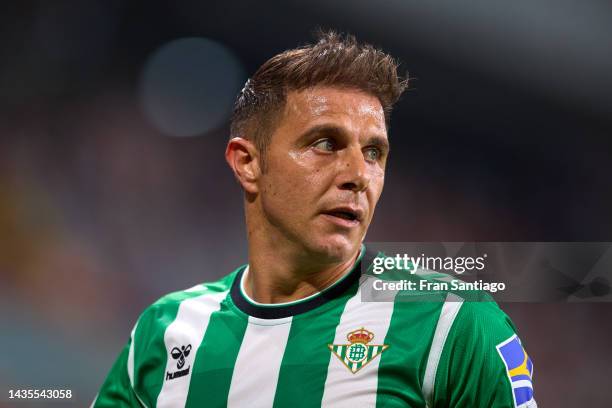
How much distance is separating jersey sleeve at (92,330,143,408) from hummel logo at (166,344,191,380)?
0.65 ft

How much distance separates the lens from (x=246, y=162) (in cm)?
207

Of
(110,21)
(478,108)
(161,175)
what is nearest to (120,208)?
(161,175)

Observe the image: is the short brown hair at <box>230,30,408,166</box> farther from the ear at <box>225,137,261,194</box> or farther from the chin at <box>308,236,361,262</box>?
the chin at <box>308,236,361,262</box>

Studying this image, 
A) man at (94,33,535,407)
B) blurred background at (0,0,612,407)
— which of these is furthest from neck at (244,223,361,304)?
blurred background at (0,0,612,407)

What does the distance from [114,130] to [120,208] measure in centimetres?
41

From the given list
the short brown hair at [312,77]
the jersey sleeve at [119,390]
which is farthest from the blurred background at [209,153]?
the short brown hair at [312,77]

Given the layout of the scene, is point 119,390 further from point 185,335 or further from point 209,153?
point 209,153

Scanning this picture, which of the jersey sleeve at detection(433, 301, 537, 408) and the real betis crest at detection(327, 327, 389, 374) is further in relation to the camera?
Answer: the real betis crest at detection(327, 327, 389, 374)

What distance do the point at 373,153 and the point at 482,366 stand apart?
→ 0.66m

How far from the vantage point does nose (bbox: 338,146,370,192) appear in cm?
185

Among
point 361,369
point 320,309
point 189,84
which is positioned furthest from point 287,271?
point 189,84

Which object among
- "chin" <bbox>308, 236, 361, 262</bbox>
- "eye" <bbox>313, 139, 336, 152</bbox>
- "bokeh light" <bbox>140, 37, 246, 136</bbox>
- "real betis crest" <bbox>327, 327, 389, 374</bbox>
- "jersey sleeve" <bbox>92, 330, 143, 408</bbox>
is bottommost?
"jersey sleeve" <bbox>92, 330, 143, 408</bbox>

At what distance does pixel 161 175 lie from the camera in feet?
12.1

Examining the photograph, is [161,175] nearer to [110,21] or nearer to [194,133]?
[194,133]
